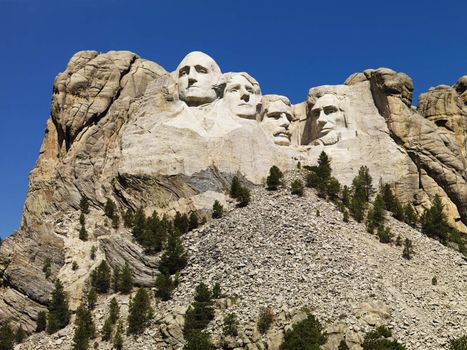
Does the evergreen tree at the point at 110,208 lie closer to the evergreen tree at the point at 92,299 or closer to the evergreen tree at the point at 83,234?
the evergreen tree at the point at 83,234

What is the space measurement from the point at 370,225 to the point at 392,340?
10915 mm

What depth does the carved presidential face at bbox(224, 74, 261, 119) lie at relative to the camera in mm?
64500

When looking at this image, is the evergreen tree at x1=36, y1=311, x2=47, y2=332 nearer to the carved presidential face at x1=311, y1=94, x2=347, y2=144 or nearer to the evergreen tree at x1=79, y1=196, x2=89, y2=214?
the evergreen tree at x1=79, y1=196, x2=89, y2=214

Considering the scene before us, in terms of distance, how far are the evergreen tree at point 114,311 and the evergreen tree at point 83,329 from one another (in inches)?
34.4

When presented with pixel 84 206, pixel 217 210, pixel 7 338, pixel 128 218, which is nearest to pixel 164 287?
pixel 217 210

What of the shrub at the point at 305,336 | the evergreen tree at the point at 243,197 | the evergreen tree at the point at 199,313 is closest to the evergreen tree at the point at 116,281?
the evergreen tree at the point at 199,313

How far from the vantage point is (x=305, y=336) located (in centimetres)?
4722

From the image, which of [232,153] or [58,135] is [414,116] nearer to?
[232,153]

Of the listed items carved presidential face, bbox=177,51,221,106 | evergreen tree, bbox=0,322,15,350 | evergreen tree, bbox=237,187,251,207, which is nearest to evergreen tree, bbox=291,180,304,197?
evergreen tree, bbox=237,187,251,207

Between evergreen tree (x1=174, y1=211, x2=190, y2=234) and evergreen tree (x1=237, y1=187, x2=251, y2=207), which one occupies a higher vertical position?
evergreen tree (x1=237, y1=187, x2=251, y2=207)

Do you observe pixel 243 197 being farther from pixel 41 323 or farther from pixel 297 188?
pixel 41 323

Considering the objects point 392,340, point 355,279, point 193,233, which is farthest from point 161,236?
point 392,340

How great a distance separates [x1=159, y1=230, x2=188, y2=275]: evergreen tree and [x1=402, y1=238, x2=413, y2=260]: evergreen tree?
33.5ft

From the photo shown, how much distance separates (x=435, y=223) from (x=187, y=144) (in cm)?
1312
